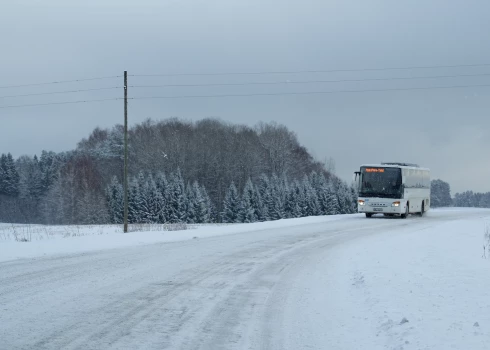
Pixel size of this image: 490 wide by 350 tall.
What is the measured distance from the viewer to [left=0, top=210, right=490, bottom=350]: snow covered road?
260 inches

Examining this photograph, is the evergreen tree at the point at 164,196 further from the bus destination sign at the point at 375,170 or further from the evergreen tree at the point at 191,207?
the bus destination sign at the point at 375,170

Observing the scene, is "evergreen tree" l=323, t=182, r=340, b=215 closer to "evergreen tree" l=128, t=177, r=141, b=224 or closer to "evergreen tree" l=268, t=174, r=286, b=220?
"evergreen tree" l=268, t=174, r=286, b=220

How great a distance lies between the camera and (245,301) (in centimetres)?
904

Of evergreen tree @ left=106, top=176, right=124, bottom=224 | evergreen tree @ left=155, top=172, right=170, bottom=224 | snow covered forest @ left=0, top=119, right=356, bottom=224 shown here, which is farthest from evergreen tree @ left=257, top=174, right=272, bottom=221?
evergreen tree @ left=106, top=176, right=124, bottom=224

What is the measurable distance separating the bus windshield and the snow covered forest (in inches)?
1586

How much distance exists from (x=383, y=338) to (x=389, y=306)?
1.61 metres

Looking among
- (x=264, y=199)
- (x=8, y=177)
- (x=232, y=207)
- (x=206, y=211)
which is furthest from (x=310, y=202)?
(x=8, y=177)

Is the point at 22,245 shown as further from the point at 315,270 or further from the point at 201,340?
the point at 201,340

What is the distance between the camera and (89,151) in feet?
349

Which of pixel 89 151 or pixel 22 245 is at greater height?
pixel 89 151

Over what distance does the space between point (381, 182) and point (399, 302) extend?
28130mm

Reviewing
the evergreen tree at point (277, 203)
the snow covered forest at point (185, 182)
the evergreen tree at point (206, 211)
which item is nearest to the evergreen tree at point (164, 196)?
the snow covered forest at point (185, 182)

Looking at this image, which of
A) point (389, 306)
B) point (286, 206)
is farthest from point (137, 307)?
point (286, 206)

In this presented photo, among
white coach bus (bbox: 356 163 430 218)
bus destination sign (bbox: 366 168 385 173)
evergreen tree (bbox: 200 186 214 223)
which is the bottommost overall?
evergreen tree (bbox: 200 186 214 223)
